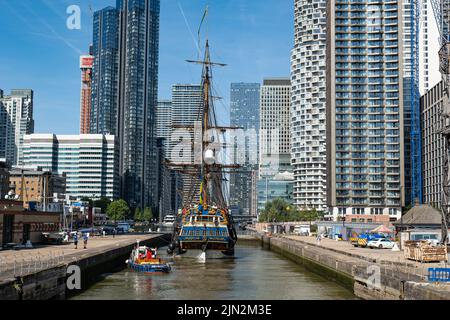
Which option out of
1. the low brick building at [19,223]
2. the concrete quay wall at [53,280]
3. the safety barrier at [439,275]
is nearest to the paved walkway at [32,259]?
the concrete quay wall at [53,280]

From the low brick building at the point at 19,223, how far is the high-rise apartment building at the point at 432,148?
121328 mm

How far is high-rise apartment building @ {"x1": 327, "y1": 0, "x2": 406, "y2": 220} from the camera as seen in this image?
575 feet

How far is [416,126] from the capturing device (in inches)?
7662

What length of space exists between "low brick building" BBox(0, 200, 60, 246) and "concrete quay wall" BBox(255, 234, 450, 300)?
125 ft

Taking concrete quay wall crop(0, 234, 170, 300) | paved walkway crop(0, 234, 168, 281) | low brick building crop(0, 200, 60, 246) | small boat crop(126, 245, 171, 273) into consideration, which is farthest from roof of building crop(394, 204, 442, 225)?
low brick building crop(0, 200, 60, 246)

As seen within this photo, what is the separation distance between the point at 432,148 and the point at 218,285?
146 meters

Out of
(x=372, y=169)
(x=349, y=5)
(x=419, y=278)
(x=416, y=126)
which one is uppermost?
(x=349, y=5)

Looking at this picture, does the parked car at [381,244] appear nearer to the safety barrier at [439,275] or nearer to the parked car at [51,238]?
the safety barrier at [439,275]

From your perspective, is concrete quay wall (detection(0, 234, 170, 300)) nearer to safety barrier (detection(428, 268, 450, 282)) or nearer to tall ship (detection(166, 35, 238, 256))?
tall ship (detection(166, 35, 238, 256))

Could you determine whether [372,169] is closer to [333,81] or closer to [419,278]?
[333,81]

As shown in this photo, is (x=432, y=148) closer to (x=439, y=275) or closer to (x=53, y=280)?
(x=439, y=275)

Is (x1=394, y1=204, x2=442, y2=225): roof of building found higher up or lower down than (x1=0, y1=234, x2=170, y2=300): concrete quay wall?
higher up
